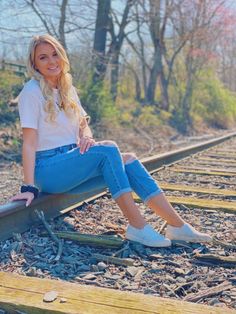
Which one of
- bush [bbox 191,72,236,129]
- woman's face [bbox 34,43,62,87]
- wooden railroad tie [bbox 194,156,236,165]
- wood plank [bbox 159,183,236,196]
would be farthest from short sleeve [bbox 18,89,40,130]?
bush [bbox 191,72,236,129]

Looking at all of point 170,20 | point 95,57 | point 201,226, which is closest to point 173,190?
point 201,226

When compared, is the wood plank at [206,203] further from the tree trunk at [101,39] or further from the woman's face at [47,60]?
the tree trunk at [101,39]

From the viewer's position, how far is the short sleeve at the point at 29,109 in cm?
269

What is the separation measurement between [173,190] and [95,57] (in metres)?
8.19

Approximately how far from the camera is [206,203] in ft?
11.9

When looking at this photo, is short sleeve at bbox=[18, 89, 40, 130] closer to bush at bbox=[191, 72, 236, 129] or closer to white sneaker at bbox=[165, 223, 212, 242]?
white sneaker at bbox=[165, 223, 212, 242]

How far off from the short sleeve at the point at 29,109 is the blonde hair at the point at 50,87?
2.3 inches

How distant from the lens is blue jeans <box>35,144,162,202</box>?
8.64ft

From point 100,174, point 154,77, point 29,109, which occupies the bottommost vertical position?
point 100,174

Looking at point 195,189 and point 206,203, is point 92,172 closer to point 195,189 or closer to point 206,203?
point 206,203

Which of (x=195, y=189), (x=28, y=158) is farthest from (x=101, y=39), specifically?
(x=28, y=158)

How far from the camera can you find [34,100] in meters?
2.74

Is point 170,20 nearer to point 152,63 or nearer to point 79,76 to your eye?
point 152,63

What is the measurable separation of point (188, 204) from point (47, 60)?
159cm
